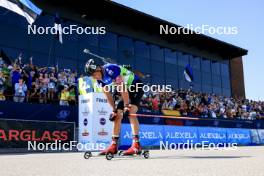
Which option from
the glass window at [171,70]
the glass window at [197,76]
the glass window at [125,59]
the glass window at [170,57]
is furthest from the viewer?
the glass window at [197,76]

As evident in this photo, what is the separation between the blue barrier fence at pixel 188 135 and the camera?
18117 mm

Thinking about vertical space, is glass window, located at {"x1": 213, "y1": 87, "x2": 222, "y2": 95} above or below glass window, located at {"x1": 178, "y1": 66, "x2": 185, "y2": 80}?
below

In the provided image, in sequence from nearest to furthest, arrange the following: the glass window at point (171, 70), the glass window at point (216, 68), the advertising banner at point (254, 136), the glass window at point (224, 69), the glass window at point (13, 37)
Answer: the glass window at point (13, 37), the advertising banner at point (254, 136), the glass window at point (171, 70), the glass window at point (216, 68), the glass window at point (224, 69)

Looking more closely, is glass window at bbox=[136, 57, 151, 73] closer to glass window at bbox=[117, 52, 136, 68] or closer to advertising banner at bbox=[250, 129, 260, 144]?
glass window at bbox=[117, 52, 136, 68]

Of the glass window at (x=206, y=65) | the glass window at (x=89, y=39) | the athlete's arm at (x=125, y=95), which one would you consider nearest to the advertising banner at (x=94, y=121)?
the athlete's arm at (x=125, y=95)

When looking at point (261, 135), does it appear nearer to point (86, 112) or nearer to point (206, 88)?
point (206, 88)

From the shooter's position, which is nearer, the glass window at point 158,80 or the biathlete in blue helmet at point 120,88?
the biathlete in blue helmet at point 120,88

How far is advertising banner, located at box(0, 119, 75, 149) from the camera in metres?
13.9

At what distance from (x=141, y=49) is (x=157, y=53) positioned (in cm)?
214

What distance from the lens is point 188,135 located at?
20531 millimetres

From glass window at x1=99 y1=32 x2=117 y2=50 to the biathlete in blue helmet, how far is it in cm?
1928

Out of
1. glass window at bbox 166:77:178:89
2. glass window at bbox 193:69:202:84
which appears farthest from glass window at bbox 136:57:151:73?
glass window at bbox 193:69:202:84

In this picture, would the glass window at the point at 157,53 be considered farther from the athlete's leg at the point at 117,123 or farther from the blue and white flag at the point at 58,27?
the athlete's leg at the point at 117,123

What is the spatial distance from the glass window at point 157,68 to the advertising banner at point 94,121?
53.1ft
